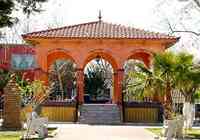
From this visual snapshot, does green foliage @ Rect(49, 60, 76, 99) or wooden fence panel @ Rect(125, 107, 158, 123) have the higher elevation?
green foliage @ Rect(49, 60, 76, 99)

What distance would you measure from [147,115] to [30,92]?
12.4 meters

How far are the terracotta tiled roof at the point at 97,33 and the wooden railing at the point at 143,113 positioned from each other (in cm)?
471

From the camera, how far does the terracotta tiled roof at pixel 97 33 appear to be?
4081 centimetres

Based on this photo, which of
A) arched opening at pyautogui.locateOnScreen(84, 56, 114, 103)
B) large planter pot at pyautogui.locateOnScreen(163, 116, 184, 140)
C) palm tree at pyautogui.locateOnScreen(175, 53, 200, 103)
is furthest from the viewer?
arched opening at pyautogui.locateOnScreen(84, 56, 114, 103)

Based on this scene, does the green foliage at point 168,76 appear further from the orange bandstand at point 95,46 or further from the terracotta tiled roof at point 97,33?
the terracotta tiled roof at point 97,33

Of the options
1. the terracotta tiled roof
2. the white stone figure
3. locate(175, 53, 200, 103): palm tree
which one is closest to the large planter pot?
locate(175, 53, 200, 103): palm tree

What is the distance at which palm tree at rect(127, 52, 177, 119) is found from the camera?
28328 millimetres

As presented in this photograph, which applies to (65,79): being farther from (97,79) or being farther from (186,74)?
(186,74)

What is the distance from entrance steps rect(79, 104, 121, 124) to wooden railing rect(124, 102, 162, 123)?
83 cm

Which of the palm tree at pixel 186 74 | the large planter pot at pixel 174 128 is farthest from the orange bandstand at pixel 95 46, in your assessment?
the large planter pot at pixel 174 128

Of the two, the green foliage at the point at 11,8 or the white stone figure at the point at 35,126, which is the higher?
the green foliage at the point at 11,8

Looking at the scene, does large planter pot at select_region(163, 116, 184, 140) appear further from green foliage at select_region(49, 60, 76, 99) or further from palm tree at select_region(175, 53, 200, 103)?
green foliage at select_region(49, 60, 76, 99)

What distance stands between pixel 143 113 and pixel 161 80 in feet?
37.6

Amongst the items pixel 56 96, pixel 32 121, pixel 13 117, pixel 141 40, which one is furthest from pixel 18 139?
pixel 56 96
